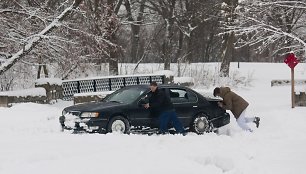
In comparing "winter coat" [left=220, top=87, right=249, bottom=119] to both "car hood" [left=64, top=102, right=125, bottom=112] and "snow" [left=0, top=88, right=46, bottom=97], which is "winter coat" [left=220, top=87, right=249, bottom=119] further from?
"snow" [left=0, top=88, right=46, bottom=97]

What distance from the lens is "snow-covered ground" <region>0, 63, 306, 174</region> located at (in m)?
8.77

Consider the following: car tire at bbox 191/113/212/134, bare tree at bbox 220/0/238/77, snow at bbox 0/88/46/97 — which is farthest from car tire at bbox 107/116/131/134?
Answer: bare tree at bbox 220/0/238/77

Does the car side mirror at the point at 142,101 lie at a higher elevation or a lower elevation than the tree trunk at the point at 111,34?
lower

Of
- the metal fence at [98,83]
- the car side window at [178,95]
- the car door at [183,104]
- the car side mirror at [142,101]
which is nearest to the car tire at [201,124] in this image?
the car door at [183,104]

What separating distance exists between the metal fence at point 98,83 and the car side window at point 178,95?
910 cm

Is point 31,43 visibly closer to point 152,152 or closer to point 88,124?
point 88,124

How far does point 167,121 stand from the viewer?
1399cm

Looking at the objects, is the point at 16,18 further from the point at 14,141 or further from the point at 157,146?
the point at 157,146

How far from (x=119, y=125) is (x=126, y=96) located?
3.81ft

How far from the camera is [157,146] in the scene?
1099 cm

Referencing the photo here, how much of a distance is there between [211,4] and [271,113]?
23.1 meters

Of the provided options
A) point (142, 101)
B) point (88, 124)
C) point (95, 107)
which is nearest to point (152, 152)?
point (88, 124)

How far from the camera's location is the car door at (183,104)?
49.0 ft

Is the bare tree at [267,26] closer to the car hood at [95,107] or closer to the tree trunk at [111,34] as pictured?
the tree trunk at [111,34]
